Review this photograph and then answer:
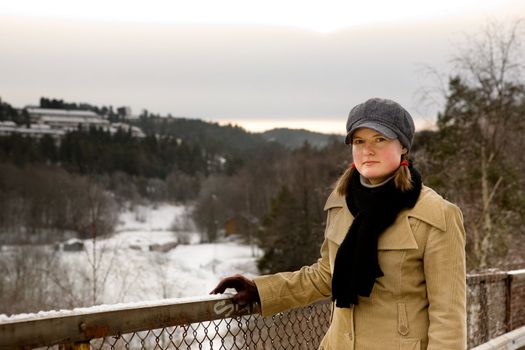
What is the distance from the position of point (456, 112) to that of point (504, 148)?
78.0 inches

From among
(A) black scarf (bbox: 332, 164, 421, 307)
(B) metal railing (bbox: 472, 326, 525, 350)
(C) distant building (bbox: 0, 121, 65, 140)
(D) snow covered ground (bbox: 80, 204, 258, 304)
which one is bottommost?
(D) snow covered ground (bbox: 80, 204, 258, 304)

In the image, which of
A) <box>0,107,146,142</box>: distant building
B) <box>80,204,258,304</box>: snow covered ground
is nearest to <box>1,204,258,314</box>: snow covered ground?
<box>80,204,258,304</box>: snow covered ground

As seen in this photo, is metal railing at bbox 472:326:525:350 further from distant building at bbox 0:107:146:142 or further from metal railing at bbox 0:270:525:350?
distant building at bbox 0:107:146:142

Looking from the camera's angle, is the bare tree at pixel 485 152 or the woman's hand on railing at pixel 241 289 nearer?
the woman's hand on railing at pixel 241 289

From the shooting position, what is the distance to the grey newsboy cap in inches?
88.0

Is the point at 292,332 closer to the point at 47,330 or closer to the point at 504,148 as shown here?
the point at 47,330

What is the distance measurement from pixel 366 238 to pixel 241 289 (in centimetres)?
67

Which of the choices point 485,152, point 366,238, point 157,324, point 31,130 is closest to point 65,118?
point 31,130

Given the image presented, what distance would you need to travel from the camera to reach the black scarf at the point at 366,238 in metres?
2.20

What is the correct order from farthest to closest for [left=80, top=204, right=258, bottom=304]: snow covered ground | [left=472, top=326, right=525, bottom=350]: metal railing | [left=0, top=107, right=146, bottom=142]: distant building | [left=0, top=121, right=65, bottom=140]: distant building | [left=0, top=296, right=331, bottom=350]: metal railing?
[left=0, top=107, right=146, bottom=142]: distant building < [left=0, top=121, right=65, bottom=140]: distant building < [left=80, top=204, right=258, bottom=304]: snow covered ground < [left=472, top=326, right=525, bottom=350]: metal railing < [left=0, top=296, right=331, bottom=350]: metal railing

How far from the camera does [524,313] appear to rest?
16.8 feet

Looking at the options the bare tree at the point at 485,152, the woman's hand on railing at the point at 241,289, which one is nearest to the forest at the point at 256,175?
the bare tree at the point at 485,152

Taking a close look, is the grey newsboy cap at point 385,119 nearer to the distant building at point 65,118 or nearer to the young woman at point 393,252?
the young woman at point 393,252

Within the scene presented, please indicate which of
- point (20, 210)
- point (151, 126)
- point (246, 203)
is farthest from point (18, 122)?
point (246, 203)
